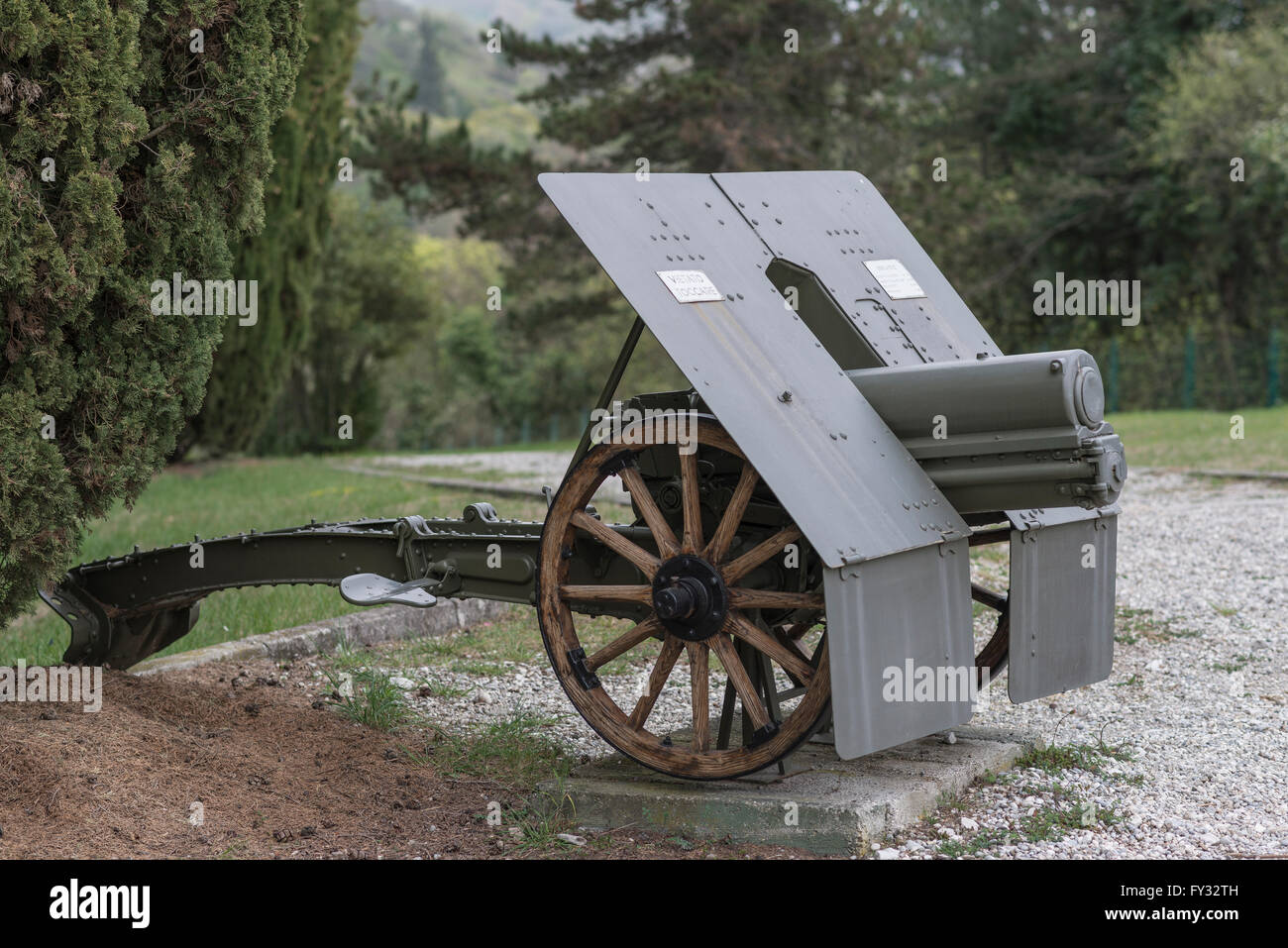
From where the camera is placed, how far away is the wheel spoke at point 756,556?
3.91 meters

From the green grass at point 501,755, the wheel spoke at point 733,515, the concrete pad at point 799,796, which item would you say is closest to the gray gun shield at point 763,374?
the wheel spoke at point 733,515

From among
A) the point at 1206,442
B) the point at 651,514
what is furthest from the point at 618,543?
the point at 1206,442

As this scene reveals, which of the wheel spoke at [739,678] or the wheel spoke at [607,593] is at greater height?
the wheel spoke at [607,593]

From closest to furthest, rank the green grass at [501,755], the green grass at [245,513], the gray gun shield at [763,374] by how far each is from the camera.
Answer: the gray gun shield at [763,374]
the green grass at [501,755]
the green grass at [245,513]

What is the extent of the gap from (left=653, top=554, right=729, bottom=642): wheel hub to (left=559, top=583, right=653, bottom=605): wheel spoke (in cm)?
12

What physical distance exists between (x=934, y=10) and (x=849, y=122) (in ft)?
45.1

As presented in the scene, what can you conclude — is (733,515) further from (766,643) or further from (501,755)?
(501,755)

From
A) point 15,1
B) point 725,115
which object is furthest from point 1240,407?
point 15,1

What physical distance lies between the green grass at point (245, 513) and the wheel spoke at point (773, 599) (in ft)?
11.3

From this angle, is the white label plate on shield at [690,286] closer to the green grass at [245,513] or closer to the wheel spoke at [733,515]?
the wheel spoke at [733,515]

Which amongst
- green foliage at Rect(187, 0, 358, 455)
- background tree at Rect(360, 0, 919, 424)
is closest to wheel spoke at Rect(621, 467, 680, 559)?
green foliage at Rect(187, 0, 358, 455)

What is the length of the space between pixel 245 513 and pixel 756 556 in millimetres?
8522

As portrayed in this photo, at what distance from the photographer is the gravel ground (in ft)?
13.1

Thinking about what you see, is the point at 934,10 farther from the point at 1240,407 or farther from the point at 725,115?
the point at 725,115
